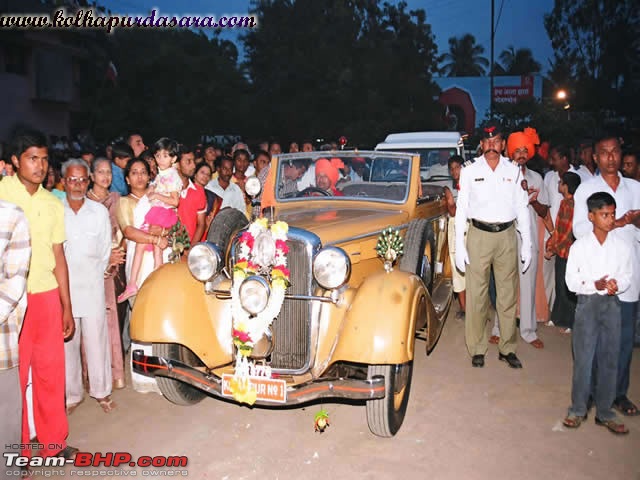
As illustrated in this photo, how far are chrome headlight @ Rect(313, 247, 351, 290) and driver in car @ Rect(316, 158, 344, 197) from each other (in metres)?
2.08

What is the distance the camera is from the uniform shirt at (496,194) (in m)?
5.33

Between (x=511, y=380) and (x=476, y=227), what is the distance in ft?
4.55

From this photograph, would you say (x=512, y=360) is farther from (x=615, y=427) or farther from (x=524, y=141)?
(x=524, y=141)

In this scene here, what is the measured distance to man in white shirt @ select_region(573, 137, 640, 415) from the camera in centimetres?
418

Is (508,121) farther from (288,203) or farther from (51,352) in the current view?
(51,352)

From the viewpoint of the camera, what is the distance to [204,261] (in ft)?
13.5

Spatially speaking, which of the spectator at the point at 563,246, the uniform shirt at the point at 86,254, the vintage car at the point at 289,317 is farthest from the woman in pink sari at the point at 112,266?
the spectator at the point at 563,246

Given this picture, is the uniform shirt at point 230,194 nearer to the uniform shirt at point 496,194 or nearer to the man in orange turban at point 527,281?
the uniform shirt at point 496,194

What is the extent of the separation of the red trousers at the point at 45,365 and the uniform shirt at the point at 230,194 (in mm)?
3795

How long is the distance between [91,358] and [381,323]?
2.27 metres

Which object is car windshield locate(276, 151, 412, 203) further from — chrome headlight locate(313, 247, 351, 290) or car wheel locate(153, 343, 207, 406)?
car wheel locate(153, 343, 207, 406)

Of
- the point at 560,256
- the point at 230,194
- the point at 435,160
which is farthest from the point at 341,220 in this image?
the point at 435,160

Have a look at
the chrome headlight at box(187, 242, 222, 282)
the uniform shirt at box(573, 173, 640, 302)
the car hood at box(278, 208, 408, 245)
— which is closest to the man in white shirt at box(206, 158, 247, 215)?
the car hood at box(278, 208, 408, 245)

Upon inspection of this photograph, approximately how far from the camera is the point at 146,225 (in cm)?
500
